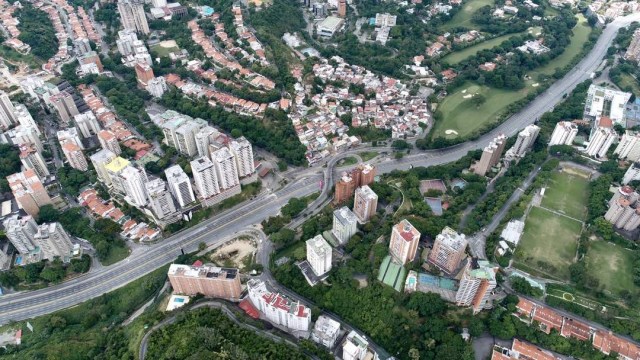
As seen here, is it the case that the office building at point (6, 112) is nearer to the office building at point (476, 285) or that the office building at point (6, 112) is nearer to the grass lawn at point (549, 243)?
the office building at point (476, 285)

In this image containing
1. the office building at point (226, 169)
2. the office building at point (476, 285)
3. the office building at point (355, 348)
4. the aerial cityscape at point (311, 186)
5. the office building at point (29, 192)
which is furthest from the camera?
the office building at point (226, 169)

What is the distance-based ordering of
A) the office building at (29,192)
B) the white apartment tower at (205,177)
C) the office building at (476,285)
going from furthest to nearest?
the office building at (29,192)
the white apartment tower at (205,177)
the office building at (476,285)

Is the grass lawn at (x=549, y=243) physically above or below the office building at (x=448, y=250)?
below

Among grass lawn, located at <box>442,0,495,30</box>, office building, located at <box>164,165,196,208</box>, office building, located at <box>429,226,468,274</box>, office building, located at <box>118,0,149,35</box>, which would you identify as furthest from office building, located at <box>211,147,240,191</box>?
grass lawn, located at <box>442,0,495,30</box>

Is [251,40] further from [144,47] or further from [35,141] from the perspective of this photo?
[35,141]

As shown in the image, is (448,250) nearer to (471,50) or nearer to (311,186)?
(311,186)

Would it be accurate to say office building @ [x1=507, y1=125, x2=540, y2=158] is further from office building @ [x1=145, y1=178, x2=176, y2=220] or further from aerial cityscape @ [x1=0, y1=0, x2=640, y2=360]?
office building @ [x1=145, y1=178, x2=176, y2=220]

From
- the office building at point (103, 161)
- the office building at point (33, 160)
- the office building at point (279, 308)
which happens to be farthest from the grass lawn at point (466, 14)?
the office building at point (33, 160)
